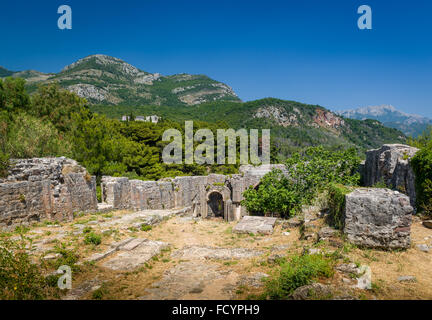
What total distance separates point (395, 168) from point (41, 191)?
1267cm

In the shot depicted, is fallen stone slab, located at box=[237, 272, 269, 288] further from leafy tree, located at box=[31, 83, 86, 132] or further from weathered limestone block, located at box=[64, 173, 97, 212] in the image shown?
leafy tree, located at box=[31, 83, 86, 132]

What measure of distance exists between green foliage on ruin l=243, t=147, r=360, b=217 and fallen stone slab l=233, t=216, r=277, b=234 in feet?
6.12

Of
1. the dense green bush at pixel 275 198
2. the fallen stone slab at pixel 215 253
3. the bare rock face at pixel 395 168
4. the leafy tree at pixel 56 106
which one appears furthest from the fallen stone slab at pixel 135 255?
the leafy tree at pixel 56 106

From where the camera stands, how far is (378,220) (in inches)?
206

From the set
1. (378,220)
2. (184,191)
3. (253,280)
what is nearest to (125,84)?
(184,191)

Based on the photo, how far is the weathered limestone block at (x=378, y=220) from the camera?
5137 mm

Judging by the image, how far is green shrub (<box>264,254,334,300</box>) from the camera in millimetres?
3993

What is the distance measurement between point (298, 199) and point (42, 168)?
10.2 metres

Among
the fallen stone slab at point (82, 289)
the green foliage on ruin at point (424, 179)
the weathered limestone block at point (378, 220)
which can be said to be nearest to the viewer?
the fallen stone slab at point (82, 289)

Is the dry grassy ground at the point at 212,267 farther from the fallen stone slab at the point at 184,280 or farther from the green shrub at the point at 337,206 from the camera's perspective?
the green shrub at the point at 337,206

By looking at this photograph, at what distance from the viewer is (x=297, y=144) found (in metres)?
71.6

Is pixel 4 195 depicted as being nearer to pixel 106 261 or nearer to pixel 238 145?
pixel 106 261

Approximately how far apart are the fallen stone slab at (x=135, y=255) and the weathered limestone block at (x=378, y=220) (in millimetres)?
4758
